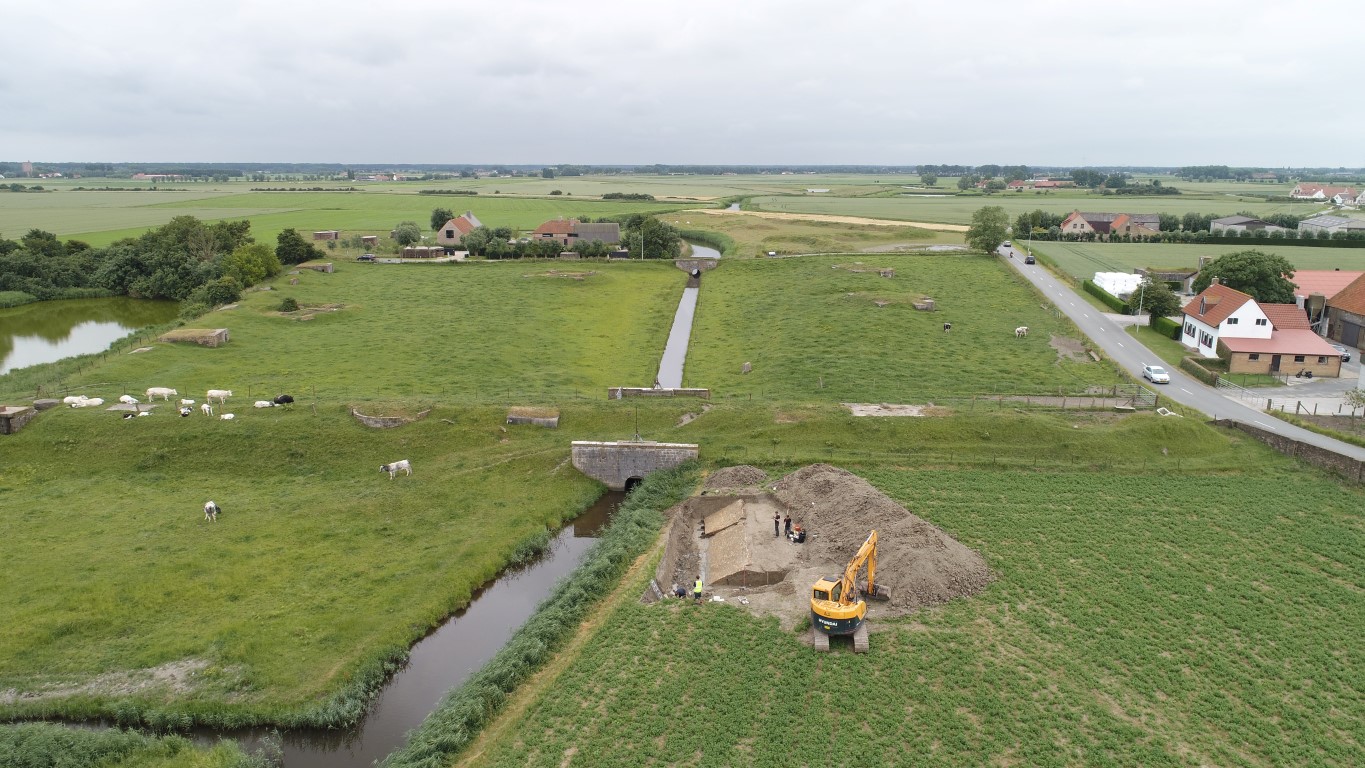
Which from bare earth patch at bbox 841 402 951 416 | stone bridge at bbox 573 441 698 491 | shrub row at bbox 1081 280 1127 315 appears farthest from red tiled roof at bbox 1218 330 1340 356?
stone bridge at bbox 573 441 698 491

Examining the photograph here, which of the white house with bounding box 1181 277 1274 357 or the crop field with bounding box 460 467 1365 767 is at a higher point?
the white house with bounding box 1181 277 1274 357

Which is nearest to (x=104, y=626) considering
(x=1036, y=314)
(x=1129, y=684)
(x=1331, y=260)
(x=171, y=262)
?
(x=1129, y=684)

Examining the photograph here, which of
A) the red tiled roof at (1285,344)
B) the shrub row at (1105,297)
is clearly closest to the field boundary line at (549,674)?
the red tiled roof at (1285,344)

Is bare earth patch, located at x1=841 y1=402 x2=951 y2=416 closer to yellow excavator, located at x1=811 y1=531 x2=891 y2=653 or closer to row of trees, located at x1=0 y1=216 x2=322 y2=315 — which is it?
yellow excavator, located at x1=811 y1=531 x2=891 y2=653

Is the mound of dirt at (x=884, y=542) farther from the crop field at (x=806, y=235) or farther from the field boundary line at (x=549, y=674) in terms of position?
the crop field at (x=806, y=235)

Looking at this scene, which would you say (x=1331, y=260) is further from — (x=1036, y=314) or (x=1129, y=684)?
(x=1129, y=684)

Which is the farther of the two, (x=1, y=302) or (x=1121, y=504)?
(x=1, y=302)
